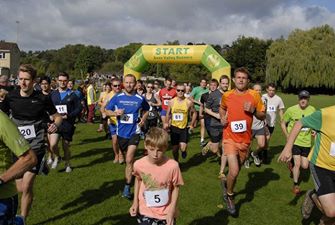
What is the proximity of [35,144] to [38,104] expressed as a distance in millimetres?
540

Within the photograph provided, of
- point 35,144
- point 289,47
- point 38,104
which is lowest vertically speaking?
point 35,144

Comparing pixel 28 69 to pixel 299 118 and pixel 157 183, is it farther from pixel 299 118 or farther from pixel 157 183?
pixel 299 118

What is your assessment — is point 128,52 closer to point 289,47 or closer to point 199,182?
point 289,47

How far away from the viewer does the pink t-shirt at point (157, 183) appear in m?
3.88

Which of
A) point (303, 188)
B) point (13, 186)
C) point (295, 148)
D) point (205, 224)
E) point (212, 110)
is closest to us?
point (13, 186)

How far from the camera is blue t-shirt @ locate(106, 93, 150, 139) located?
7.07 meters

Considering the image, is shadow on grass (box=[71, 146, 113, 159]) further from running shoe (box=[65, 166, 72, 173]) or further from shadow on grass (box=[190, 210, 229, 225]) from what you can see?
shadow on grass (box=[190, 210, 229, 225])

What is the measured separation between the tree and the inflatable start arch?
34174 millimetres

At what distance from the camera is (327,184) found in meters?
4.59

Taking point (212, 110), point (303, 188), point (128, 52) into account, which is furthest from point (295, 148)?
point (128, 52)

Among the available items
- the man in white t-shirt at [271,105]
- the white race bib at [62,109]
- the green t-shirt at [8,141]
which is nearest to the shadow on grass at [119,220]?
the green t-shirt at [8,141]

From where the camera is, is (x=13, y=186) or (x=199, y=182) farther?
(x=199, y=182)

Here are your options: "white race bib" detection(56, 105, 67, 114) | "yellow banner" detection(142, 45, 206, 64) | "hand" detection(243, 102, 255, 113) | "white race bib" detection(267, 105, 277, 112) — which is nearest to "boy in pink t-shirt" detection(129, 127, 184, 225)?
"hand" detection(243, 102, 255, 113)

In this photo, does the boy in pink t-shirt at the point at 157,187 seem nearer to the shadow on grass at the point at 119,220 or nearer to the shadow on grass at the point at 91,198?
the shadow on grass at the point at 119,220
